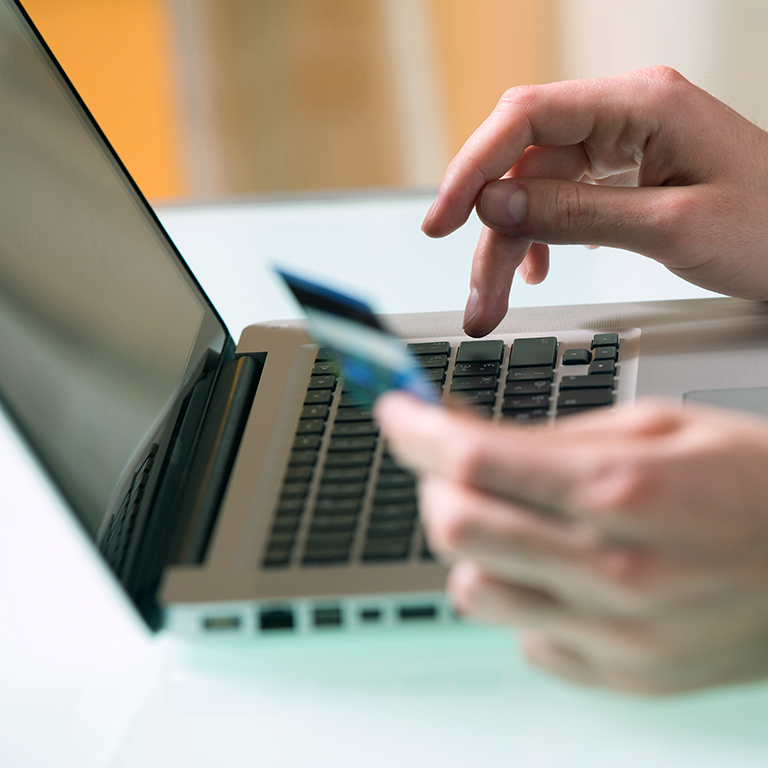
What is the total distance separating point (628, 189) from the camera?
0.56m

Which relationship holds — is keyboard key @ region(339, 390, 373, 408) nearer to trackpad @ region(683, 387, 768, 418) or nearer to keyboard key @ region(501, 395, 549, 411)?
keyboard key @ region(501, 395, 549, 411)

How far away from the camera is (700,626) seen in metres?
0.29

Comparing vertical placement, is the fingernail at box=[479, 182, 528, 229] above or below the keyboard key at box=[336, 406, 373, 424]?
above

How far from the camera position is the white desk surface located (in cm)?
34

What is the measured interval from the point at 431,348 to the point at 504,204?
10 centimetres

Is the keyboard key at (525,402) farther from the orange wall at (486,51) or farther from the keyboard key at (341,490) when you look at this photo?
the orange wall at (486,51)

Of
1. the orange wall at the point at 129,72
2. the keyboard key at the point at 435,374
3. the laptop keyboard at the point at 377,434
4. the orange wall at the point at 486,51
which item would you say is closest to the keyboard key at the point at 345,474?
the laptop keyboard at the point at 377,434

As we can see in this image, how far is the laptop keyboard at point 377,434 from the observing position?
401mm

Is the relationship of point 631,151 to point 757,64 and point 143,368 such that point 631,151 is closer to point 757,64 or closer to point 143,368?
point 143,368

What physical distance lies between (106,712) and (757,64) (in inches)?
56.0

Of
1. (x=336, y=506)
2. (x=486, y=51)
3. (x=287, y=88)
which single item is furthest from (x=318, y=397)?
(x=287, y=88)

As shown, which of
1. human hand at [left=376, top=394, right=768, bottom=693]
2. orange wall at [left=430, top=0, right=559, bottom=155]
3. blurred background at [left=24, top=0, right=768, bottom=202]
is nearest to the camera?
human hand at [left=376, top=394, right=768, bottom=693]

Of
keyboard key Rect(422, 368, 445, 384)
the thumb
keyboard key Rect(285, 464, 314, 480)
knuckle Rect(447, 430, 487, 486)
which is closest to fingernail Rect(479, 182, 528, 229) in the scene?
the thumb

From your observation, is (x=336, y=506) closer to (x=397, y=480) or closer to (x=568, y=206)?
(x=397, y=480)
